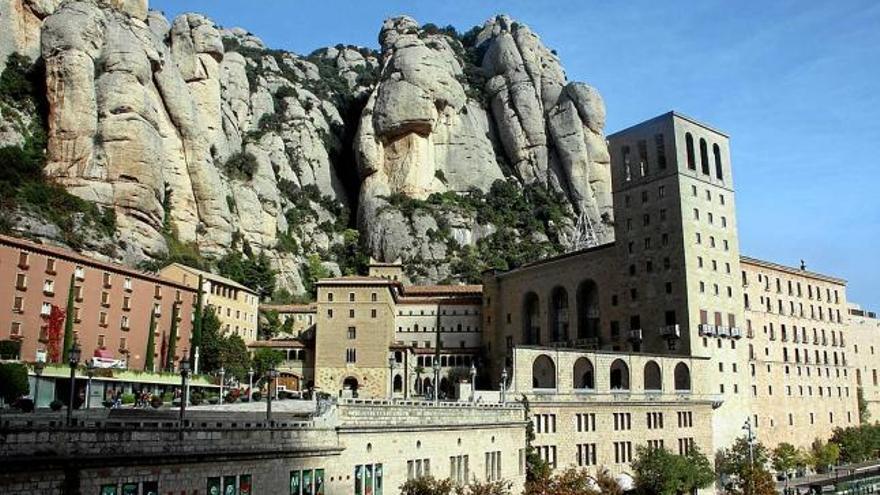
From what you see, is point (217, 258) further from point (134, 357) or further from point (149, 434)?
point (149, 434)

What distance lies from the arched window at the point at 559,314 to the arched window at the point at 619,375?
13.4 metres

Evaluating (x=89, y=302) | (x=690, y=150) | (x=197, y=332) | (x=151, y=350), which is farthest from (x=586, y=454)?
(x=89, y=302)

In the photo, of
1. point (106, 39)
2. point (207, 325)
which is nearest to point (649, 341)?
point (207, 325)

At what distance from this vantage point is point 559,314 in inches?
3364

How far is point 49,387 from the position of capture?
47.7 meters

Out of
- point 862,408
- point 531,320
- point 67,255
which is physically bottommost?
point 862,408

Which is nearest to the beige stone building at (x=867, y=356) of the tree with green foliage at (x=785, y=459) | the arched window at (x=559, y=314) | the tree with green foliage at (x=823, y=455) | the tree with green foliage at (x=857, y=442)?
the tree with green foliage at (x=857, y=442)

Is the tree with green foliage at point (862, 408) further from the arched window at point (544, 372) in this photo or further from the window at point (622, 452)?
the arched window at point (544, 372)

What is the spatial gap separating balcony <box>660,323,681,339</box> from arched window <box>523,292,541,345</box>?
19.9m

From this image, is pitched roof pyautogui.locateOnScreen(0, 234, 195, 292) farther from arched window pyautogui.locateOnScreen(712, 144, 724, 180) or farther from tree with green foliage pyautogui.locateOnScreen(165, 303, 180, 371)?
arched window pyautogui.locateOnScreen(712, 144, 724, 180)

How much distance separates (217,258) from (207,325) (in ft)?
72.4

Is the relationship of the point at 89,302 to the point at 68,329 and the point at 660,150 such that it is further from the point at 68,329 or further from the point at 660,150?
the point at 660,150

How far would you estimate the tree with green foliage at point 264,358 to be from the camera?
78188 millimetres

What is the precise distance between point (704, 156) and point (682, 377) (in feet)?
77.6
